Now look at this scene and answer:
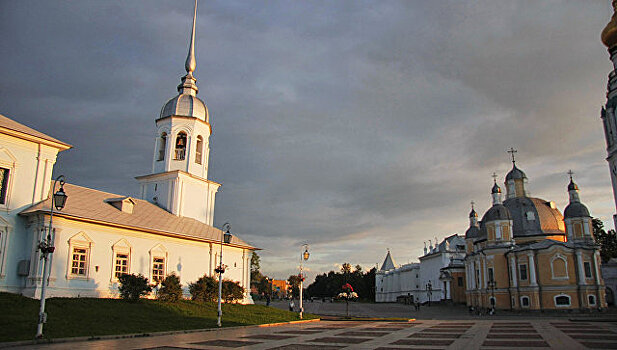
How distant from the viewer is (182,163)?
3684cm

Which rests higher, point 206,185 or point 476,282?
point 206,185

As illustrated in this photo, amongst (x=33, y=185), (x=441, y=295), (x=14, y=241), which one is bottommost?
(x=441, y=295)

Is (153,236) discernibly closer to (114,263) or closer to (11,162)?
(114,263)

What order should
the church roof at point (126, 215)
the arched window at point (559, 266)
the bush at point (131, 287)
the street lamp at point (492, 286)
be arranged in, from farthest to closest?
the street lamp at point (492, 286)
the arched window at point (559, 266)
the bush at point (131, 287)
the church roof at point (126, 215)

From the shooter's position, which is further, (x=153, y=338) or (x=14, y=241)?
(x=14, y=241)

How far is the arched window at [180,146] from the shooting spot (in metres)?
37.2

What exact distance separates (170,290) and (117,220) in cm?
574

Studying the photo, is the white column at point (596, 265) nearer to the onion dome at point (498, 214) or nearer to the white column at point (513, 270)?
the white column at point (513, 270)

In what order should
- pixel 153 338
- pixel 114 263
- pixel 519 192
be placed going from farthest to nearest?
pixel 519 192
pixel 114 263
pixel 153 338

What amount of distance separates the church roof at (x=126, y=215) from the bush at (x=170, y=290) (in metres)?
3.39

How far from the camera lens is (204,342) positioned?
1653cm

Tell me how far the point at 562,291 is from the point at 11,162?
171 feet

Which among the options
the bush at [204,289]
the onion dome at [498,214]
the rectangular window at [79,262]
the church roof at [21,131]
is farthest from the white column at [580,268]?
the church roof at [21,131]

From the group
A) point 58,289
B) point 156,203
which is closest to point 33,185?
point 58,289
